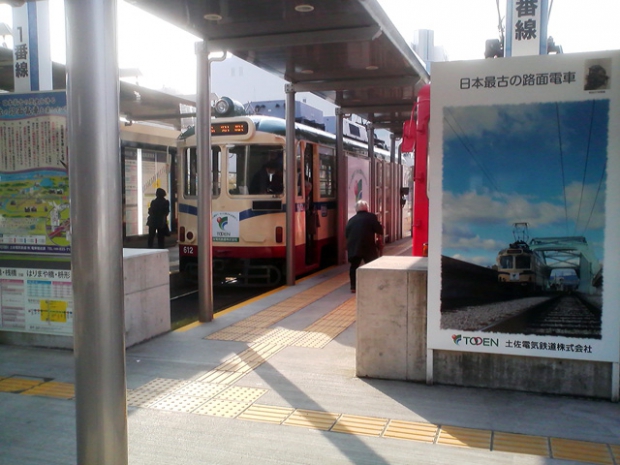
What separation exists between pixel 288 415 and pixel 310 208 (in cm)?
773

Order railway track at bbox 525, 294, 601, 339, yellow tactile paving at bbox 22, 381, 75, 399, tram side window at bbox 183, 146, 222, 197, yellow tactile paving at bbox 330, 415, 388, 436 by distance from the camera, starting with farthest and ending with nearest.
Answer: tram side window at bbox 183, 146, 222, 197 → yellow tactile paving at bbox 22, 381, 75, 399 → railway track at bbox 525, 294, 601, 339 → yellow tactile paving at bbox 330, 415, 388, 436

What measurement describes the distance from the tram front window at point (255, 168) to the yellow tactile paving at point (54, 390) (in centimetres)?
595

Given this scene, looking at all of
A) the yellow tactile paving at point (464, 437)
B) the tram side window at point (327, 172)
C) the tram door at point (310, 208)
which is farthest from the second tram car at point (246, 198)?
the yellow tactile paving at point (464, 437)

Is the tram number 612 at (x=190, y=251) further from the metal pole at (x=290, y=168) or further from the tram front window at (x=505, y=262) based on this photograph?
A: the tram front window at (x=505, y=262)

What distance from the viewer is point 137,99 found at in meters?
14.6

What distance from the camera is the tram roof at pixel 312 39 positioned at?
7.10m

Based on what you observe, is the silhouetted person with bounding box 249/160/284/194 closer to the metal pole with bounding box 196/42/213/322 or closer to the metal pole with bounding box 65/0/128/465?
the metal pole with bounding box 196/42/213/322

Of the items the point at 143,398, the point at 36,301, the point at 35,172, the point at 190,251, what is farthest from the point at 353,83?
the point at 143,398

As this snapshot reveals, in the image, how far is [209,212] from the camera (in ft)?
25.6

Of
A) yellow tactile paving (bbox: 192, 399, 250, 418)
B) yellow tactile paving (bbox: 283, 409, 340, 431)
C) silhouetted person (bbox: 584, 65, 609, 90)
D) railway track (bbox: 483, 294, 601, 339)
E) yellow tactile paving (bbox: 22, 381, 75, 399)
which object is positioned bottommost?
yellow tactile paving (bbox: 283, 409, 340, 431)

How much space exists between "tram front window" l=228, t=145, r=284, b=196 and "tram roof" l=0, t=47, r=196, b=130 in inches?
85.8

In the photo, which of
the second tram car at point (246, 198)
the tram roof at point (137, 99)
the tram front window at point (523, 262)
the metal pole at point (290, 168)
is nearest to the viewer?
the tram front window at point (523, 262)

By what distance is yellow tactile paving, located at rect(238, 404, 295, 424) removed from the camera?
4.71 meters

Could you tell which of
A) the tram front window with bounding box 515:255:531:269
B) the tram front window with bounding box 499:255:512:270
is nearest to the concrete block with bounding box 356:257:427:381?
the tram front window with bounding box 499:255:512:270
